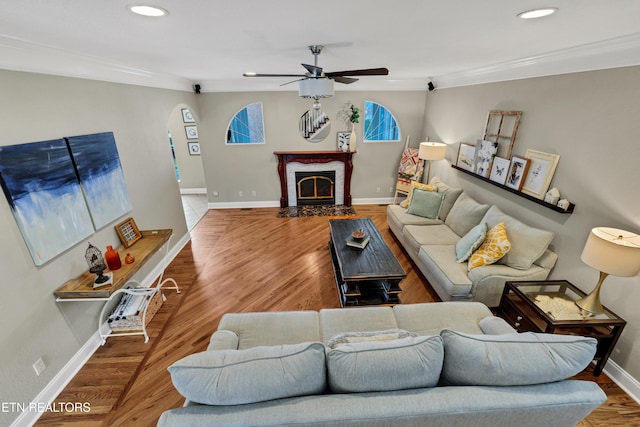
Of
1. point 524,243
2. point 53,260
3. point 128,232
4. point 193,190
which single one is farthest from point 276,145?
point 524,243

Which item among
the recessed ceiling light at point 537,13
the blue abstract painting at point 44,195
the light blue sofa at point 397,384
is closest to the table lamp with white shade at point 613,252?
the light blue sofa at point 397,384

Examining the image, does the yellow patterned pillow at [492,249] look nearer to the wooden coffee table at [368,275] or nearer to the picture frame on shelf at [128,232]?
the wooden coffee table at [368,275]

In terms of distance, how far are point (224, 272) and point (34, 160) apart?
2.27m

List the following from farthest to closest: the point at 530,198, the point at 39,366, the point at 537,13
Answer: the point at 530,198
the point at 39,366
the point at 537,13

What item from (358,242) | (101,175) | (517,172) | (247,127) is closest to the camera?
(101,175)

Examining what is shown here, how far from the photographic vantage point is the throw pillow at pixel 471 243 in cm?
303

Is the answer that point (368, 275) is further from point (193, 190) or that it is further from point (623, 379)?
point (193, 190)

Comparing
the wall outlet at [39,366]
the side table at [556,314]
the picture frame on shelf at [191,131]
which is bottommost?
the wall outlet at [39,366]

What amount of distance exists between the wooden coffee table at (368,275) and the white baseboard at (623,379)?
176cm

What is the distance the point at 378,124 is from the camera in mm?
5855

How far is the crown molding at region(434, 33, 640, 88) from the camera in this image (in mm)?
2094

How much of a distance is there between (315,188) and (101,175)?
154 inches

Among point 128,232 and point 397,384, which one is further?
point 128,232

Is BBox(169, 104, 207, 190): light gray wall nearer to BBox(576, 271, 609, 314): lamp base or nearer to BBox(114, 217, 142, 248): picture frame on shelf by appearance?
BBox(114, 217, 142, 248): picture frame on shelf
